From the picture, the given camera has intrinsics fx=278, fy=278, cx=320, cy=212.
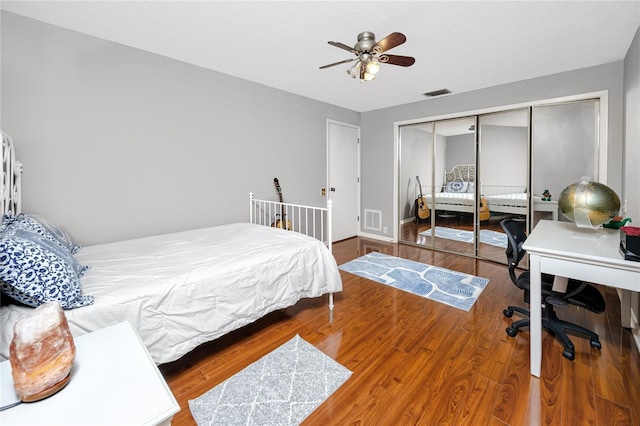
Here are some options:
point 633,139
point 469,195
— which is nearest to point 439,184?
point 469,195

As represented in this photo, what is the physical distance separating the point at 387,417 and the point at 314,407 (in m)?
0.37

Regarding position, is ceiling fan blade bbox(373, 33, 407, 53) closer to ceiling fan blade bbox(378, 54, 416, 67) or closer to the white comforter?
ceiling fan blade bbox(378, 54, 416, 67)

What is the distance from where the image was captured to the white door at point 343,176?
4.52 meters

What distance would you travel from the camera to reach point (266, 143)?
3.57m

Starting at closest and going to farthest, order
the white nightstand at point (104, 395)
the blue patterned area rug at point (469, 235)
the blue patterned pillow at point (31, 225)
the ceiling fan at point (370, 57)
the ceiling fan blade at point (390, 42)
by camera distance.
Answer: the white nightstand at point (104, 395) < the blue patterned pillow at point (31, 225) < the ceiling fan blade at point (390, 42) < the ceiling fan at point (370, 57) < the blue patterned area rug at point (469, 235)

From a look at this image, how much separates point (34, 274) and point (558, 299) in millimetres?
2764

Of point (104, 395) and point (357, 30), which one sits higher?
point (357, 30)

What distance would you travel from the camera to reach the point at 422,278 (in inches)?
123

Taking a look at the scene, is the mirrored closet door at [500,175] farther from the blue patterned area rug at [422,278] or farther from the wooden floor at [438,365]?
the wooden floor at [438,365]

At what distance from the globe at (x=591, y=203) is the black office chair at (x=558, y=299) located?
1.22 feet

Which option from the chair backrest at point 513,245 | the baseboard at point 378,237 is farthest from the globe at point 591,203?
the baseboard at point 378,237

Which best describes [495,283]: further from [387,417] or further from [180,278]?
[180,278]

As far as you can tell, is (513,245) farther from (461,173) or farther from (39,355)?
(39,355)

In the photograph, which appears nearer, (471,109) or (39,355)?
(39,355)
